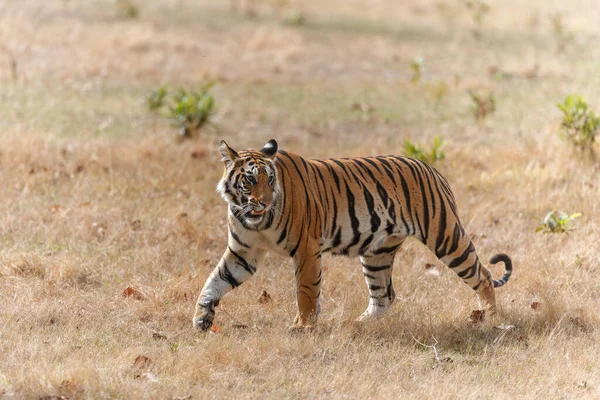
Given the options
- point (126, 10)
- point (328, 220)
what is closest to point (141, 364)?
point (328, 220)

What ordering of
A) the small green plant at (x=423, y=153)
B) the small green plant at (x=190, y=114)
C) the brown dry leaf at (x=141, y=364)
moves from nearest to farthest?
1. the brown dry leaf at (x=141, y=364)
2. the small green plant at (x=423, y=153)
3. the small green plant at (x=190, y=114)

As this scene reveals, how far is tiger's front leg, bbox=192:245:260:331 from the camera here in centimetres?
597

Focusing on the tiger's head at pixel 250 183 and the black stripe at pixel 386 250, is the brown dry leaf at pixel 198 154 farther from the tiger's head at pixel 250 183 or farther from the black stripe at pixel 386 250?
the tiger's head at pixel 250 183

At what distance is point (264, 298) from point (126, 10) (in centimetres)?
1478

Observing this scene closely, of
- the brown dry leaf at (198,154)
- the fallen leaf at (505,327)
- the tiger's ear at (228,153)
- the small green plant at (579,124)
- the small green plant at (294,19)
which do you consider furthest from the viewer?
the small green plant at (294,19)

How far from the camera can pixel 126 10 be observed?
65.7ft

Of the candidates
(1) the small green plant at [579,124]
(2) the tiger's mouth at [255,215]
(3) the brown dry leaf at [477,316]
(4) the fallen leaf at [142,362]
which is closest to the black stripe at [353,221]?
(2) the tiger's mouth at [255,215]

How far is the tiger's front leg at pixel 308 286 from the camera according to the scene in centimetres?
591

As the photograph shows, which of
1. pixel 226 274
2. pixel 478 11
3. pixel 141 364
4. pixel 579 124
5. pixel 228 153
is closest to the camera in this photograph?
pixel 141 364

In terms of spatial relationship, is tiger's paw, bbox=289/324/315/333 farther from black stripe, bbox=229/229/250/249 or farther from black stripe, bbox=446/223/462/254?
black stripe, bbox=446/223/462/254

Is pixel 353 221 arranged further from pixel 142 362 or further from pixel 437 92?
pixel 437 92

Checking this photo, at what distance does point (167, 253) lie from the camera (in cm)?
762

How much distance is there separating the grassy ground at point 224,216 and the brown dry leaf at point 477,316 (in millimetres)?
55

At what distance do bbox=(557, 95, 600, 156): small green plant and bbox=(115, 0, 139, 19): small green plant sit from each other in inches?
487
